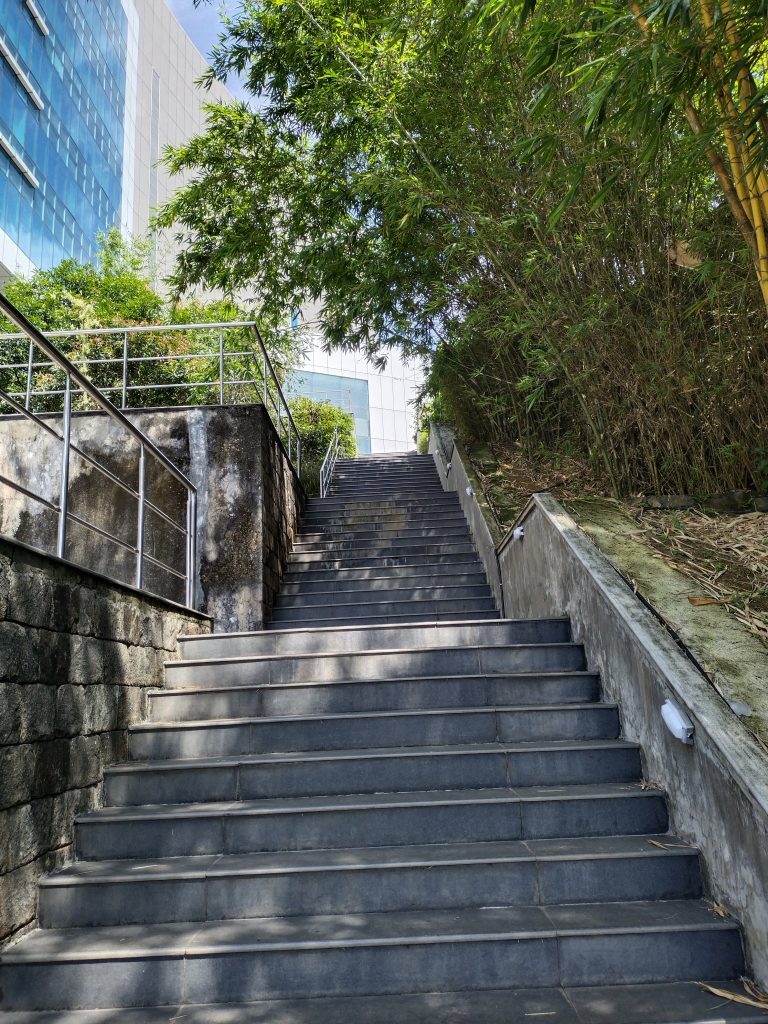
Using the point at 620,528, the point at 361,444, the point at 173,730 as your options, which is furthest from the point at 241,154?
the point at 361,444

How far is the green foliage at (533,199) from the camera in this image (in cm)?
312

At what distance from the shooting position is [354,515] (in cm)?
852

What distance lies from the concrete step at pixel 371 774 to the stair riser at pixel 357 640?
3.81 feet

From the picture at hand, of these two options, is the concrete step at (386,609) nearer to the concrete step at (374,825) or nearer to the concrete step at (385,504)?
the concrete step at (385,504)

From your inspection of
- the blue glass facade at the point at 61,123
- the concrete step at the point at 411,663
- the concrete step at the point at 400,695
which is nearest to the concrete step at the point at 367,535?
the concrete step at the point at 411,663

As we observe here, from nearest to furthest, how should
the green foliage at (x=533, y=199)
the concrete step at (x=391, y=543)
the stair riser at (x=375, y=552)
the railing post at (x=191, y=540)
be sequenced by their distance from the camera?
the green foliage at (x=533, y=199), the railing post at (x=191, y=540), the stair riser at (x=375, y=552), the concrete step at (x=391, y=543)

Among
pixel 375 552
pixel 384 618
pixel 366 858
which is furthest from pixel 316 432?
pixel 366 858

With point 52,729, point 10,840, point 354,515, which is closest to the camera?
point 10,840

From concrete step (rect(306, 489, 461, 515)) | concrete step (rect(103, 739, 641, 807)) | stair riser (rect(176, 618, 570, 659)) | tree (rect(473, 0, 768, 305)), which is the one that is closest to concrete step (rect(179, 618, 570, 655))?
stair riser (rect(176, 618, 570, 659))

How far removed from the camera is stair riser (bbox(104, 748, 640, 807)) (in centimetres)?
297

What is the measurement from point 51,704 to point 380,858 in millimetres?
1363

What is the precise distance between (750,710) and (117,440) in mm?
5118

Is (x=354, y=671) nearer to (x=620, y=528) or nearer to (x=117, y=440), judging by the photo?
(x=620, y=528)

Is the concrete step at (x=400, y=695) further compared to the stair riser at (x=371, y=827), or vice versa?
the concrete step at (x=400, y=695)
